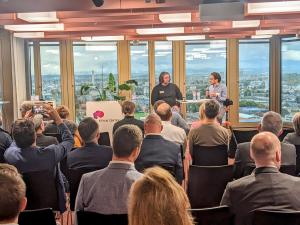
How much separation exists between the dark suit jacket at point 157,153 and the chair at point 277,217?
1688mm

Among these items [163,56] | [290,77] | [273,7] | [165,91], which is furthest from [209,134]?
[290,77]

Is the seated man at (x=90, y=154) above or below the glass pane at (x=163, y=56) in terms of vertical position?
below

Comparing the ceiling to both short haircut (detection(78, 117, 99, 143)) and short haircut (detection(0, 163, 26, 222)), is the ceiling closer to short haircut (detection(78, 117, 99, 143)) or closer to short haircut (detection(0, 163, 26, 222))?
short haircut (detection(78, 117, 99, 143))

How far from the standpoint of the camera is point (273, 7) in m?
5.26

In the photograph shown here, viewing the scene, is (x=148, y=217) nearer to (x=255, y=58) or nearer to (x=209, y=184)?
(x=209, y=184)

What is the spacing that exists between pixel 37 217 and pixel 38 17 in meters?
3.94

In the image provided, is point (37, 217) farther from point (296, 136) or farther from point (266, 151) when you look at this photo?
point (296, 136)

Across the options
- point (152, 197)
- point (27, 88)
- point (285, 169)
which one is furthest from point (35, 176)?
point (27, 88)

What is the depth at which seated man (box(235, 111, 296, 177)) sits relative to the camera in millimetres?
3746

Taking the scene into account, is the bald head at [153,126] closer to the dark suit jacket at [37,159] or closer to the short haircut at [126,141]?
the dark suit jacket at [37,159]

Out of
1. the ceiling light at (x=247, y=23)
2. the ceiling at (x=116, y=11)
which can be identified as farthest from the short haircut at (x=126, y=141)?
the ceiling light at (x=247, y=23)

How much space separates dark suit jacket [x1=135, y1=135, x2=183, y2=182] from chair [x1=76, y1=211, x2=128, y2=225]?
1569 millimetres

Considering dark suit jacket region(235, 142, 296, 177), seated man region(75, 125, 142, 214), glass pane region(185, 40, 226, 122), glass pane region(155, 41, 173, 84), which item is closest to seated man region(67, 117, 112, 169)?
seated man region(75, 125, 142, 214)

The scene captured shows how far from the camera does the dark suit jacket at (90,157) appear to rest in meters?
3.71
